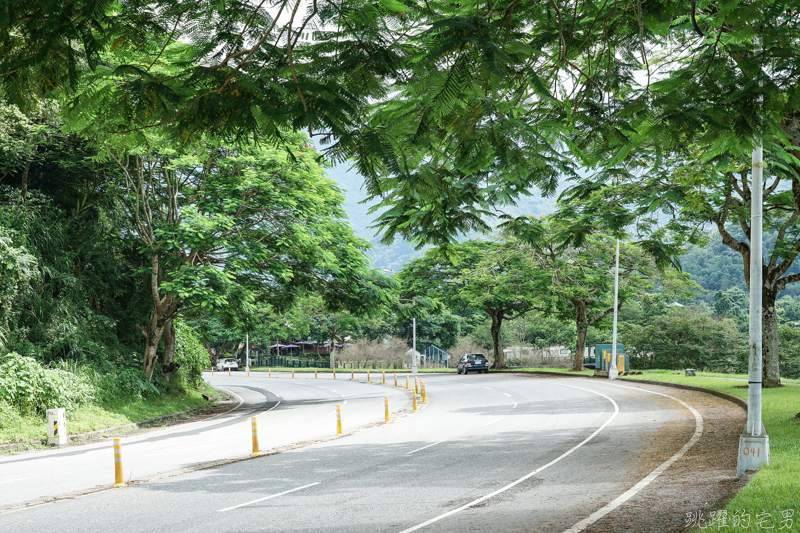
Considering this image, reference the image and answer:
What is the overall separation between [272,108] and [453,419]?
16375mm

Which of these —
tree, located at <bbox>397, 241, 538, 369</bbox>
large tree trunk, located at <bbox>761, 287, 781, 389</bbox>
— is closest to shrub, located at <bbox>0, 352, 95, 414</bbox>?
large tree trunk, located at <bbox>761, 287, 781, 389</bbox>

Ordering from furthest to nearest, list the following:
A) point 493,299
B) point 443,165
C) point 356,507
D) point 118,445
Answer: point 493,299, point 118,445, point 356,507, point 443,165

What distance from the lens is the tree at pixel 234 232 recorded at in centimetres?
2012

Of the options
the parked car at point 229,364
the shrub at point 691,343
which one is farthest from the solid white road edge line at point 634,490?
the parked car at point 229,364

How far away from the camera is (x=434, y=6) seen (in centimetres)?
518

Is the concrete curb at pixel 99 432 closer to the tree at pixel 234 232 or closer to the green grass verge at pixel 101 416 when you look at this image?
the green grass verge at pixel 101 416

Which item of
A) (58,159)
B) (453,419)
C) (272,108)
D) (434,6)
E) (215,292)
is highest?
(58,159)

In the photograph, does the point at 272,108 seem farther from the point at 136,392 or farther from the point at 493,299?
the point at 493,299

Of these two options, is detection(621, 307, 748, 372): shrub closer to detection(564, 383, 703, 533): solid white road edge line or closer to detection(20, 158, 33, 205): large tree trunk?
detection(564, 383, 703, 533): solid white road edge line

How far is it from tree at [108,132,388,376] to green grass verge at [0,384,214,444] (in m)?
1.47

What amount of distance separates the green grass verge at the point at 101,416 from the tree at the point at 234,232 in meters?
1.47

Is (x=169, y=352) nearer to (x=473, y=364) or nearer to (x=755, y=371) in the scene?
(x=755, y=371)

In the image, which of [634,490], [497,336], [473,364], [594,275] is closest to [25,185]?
[634,490]

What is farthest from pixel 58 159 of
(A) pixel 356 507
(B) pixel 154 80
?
(B) pixel 154 80
